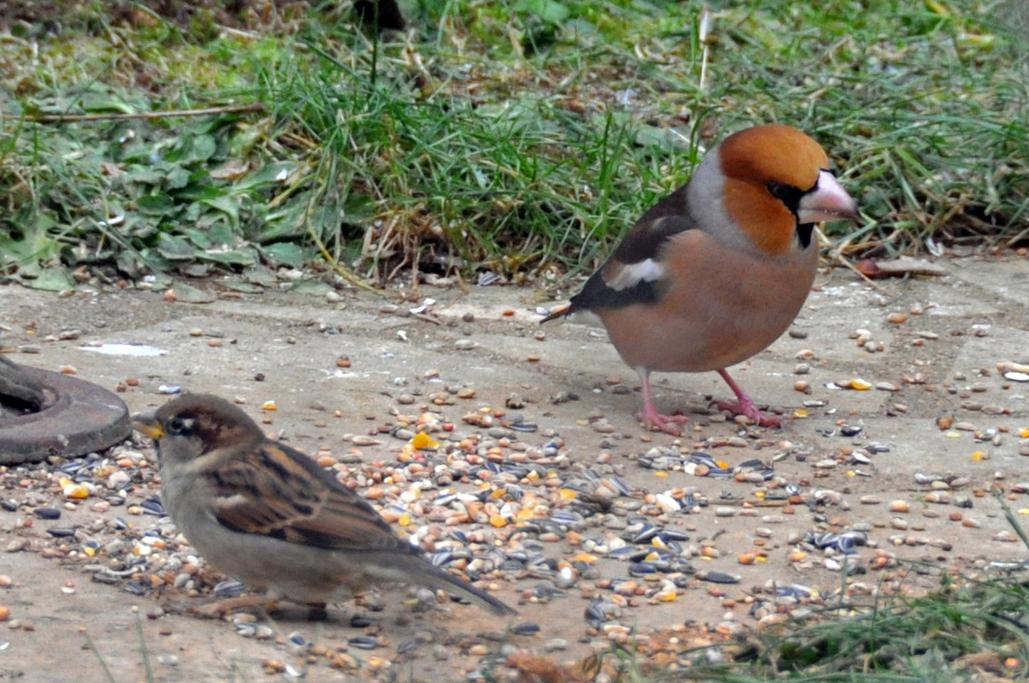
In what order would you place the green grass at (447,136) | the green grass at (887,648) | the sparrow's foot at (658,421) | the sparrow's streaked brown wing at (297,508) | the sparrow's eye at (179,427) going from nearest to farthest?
the green grass at (887,648), the sparrow's streaked brown wing at (297,508), the sparrow's eye at (179,427), the sparrow's foot at (658,421), the green grass at (447,136)

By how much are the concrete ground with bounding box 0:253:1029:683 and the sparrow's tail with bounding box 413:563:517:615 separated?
8 centimetres

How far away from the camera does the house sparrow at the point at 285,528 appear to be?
10.8 feet

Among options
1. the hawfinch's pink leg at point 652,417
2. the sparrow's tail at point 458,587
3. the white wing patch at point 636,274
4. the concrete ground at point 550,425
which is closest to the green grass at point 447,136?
the concrete ground at point 550,425

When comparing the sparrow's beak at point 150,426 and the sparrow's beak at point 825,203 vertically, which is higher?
the sparrow's beak at point 825,203

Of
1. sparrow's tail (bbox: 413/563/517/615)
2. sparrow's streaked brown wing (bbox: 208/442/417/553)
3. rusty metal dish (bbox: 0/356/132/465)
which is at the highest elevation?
sparrow's streaked brown wing (bbox: 208/442/417/553)

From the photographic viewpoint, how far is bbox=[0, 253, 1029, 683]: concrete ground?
3211mm

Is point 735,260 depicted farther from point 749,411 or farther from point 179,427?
point 179,427

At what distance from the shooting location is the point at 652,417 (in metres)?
4.71

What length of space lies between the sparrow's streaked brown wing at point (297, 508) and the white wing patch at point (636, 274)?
1.49 metres

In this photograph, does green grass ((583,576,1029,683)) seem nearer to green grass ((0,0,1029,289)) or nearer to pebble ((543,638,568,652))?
pebble ((543,638,568,652))

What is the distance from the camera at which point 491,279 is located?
5957 mm

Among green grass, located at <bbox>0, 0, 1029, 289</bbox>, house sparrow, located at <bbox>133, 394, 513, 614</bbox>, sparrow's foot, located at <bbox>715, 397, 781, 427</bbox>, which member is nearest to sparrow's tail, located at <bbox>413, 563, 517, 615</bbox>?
house sparrow, located at <bbox>133, 394, 513, 614</bbox>

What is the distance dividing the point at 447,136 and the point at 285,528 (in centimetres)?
310

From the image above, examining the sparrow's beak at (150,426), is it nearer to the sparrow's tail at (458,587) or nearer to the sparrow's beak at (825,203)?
the sparrow's tail at (458,587)
